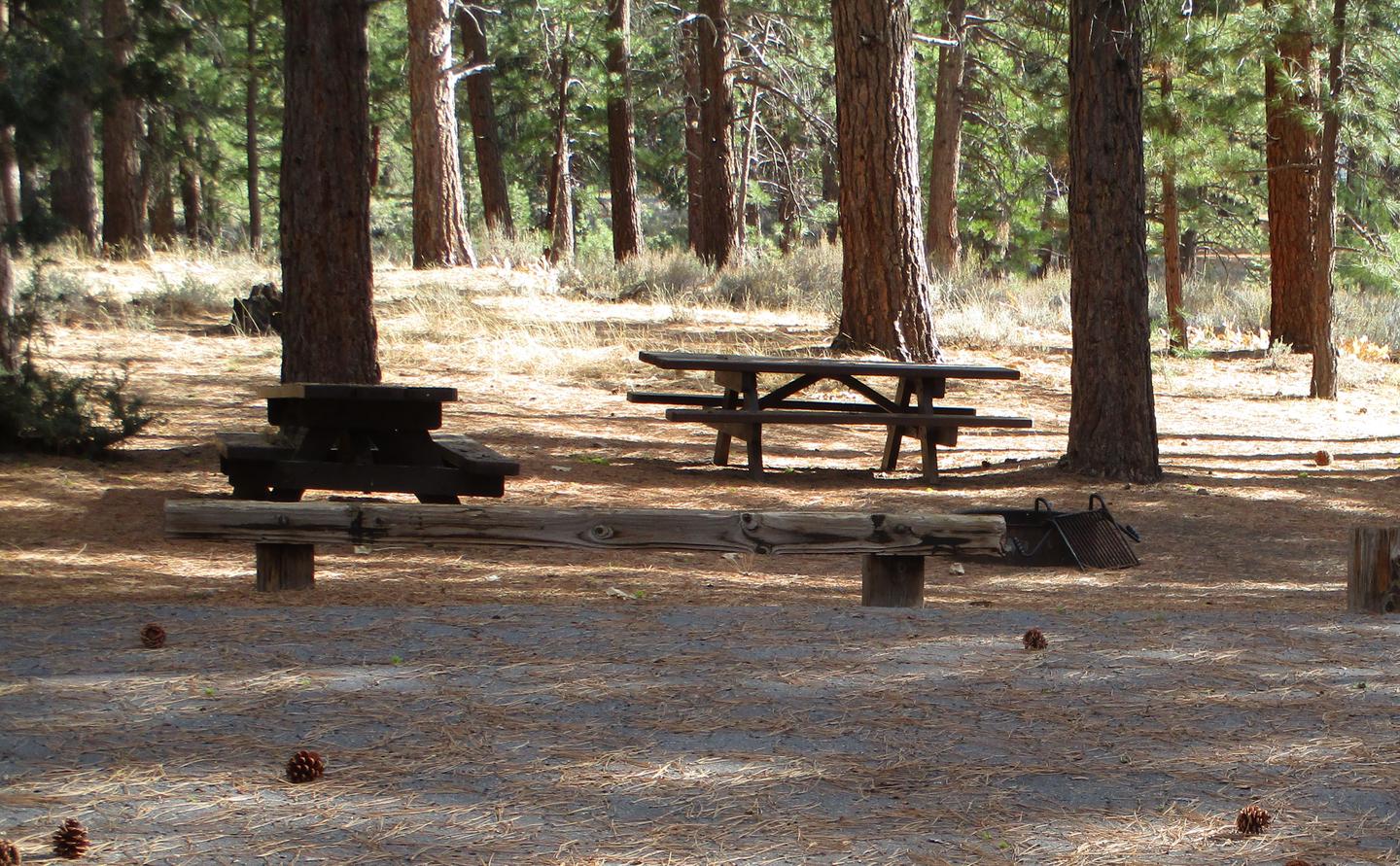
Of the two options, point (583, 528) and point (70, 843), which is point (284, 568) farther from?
point (70, 843)

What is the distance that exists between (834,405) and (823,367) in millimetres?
976

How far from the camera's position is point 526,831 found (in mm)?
3170

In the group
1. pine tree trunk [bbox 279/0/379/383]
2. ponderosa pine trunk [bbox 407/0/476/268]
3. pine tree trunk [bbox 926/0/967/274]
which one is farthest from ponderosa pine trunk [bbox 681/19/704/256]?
pine tree trunk [bbox 279/0/379/383]

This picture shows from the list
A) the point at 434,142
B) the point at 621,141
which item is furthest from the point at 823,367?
the point at 621,141

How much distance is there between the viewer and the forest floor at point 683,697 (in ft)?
10.6

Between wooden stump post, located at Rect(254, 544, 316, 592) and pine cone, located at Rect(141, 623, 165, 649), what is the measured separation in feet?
3.35

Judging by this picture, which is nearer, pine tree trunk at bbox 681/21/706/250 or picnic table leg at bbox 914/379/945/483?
picnic table leg at bbox 914/379/945/483

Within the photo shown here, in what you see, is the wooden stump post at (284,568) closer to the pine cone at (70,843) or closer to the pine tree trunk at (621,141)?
the pine cone at (70,843)

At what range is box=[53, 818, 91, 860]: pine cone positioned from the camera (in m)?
2.92

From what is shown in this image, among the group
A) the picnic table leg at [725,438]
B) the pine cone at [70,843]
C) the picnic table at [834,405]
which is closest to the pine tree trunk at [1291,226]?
the picnic table at [834,405]

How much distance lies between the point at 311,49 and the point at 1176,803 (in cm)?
789

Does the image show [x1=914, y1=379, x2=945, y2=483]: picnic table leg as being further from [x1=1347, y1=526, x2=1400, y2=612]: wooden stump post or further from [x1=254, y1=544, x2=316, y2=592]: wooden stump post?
[x1=254, y1=544, x2=316, y2=592]: wooden stump post

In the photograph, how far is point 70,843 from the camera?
2934 millimetres

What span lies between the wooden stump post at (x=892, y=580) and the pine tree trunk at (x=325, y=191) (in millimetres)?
4866
